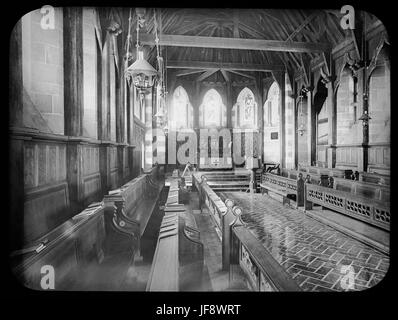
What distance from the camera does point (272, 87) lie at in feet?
59.2

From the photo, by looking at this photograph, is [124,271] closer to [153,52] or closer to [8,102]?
[8,102]

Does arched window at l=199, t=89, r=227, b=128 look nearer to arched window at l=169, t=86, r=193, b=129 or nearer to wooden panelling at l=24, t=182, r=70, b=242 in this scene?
arched window at l=169, t=86, r=193, b=129

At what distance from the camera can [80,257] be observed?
2.91 m

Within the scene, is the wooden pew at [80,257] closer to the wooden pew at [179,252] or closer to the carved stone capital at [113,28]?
the wooden pew at [179,252]

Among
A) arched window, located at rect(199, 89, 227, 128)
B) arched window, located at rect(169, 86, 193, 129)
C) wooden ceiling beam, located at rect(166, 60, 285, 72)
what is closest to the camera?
wooden ceiling beam, located at rect(166, 60, 285, 72)

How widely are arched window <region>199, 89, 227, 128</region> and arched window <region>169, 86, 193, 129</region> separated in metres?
0.92

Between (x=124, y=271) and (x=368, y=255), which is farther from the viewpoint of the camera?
(x=368, y=255)

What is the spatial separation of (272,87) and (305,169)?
818 centimetres

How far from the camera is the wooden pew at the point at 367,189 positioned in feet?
17.2

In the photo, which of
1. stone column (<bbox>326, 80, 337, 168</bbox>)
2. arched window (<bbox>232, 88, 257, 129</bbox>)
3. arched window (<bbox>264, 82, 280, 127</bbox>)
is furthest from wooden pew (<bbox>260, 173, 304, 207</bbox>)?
arched window (<bbox>232, 88, 257, 129</bbox>)

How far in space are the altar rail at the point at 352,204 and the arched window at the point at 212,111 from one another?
43.0 ft

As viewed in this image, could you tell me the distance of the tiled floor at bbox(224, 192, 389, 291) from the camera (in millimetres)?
3455
